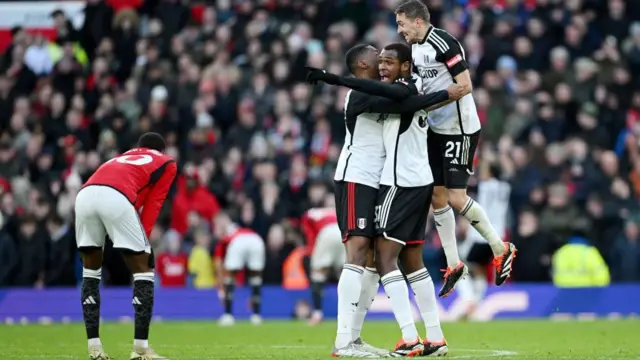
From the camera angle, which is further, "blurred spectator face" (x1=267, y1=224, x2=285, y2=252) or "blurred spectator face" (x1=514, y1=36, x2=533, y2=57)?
"blurred spectator face" (x1=514, y1=36, x2=533, y2=57)

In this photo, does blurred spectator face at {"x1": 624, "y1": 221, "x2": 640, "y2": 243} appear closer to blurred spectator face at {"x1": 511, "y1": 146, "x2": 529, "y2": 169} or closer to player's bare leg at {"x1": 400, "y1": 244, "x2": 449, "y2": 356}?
blurred spectator face at {"x1": 511, "y1": 146, "x2": 529, "y2": 169}

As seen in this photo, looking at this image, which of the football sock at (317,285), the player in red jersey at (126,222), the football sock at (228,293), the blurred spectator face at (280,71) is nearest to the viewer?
the player in red jersey at (126,222)

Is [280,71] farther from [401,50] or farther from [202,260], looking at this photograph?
[401,50]

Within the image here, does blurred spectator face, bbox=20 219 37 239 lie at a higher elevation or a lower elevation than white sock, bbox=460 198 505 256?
lower

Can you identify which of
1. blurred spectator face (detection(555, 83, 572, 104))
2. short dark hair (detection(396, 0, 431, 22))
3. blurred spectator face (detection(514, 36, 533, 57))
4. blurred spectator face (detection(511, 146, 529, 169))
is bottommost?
blurred spectator face (detection(511, 146, 529, 169))

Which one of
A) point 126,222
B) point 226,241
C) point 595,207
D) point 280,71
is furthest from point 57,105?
point 126,222

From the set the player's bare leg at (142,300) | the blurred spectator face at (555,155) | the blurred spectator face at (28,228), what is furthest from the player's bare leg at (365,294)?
the blurred spectator face at (28,228)

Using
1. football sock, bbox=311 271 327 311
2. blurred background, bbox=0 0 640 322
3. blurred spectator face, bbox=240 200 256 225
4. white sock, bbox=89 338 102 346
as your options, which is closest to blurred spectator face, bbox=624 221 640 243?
blurred background, bbox=0 0 640 322

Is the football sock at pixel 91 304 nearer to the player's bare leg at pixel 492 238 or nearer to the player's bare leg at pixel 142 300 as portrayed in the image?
the player's bare leg at pixel 142 300

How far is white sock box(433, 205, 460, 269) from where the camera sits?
42.7ft

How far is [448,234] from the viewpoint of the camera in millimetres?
13070

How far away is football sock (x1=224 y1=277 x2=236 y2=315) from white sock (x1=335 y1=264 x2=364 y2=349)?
10424 millimetres

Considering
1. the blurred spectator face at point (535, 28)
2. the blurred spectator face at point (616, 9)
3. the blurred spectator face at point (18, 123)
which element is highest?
the blurred spectator face at point (616, 9)

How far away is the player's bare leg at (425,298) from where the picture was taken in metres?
12.1
